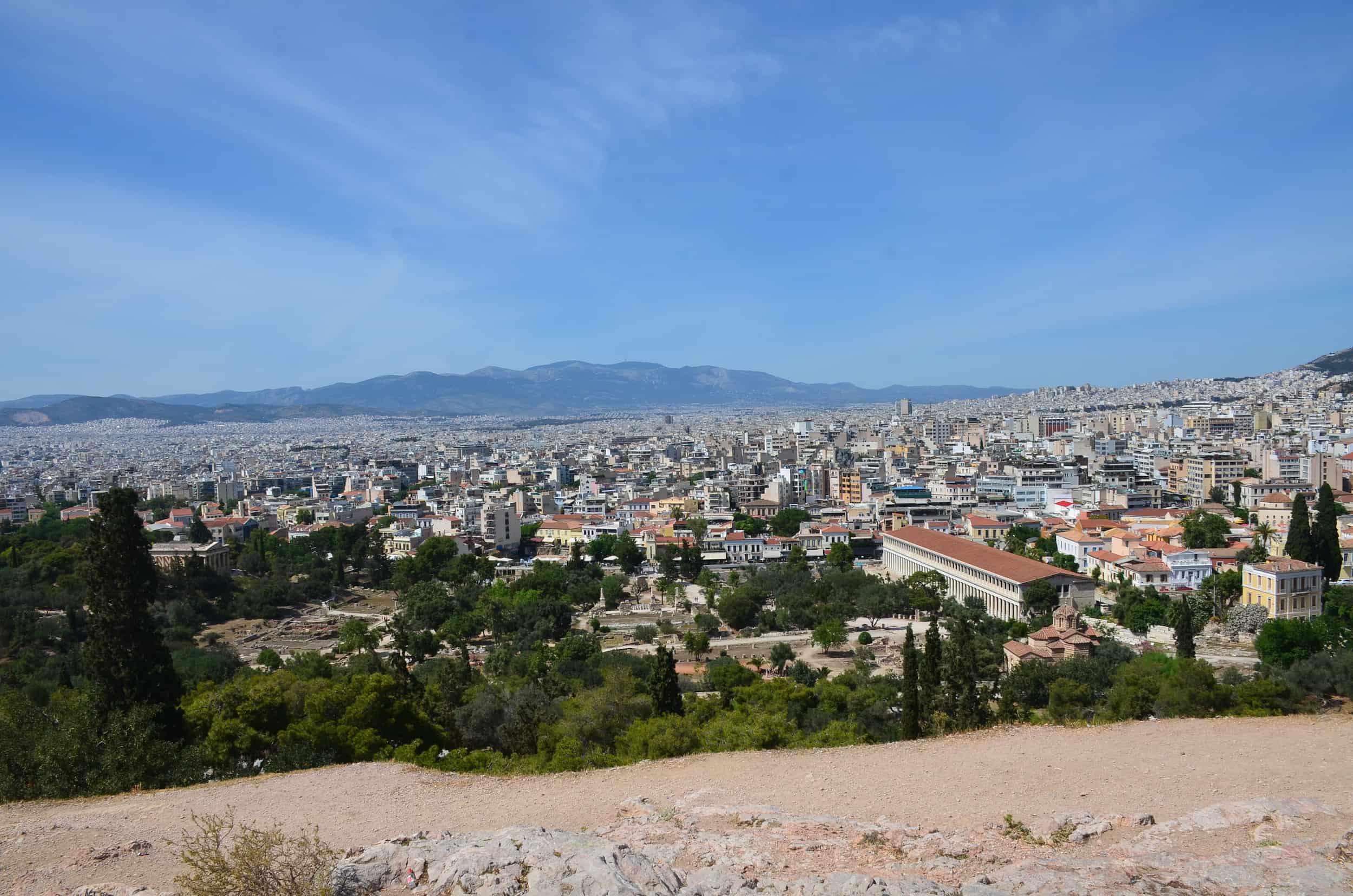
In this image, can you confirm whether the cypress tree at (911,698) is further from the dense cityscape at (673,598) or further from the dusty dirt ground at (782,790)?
the dusty dirt ground at (782,790)

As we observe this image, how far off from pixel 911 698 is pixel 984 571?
15.5 m

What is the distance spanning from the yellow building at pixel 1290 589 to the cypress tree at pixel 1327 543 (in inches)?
119

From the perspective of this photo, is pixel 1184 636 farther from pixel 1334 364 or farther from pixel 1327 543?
pixel 1334 364

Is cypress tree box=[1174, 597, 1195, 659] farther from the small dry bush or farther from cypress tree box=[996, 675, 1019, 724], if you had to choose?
the small dry bush

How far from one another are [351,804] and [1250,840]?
6.13 metres

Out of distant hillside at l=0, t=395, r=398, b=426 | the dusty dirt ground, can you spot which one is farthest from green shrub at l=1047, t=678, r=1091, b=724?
distant hillside at l=0, t=395, r=398, b=426

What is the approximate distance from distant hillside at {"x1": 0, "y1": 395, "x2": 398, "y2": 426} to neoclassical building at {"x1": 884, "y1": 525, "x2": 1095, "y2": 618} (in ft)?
536

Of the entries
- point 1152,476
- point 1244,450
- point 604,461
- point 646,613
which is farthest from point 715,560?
point 604,461

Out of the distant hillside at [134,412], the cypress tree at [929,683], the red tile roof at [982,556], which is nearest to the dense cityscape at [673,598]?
the cypress tree at [929,683]

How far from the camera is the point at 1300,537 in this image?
24.7 metres

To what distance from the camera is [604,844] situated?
5.46 meters

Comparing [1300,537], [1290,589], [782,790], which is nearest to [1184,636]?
[1290,589]

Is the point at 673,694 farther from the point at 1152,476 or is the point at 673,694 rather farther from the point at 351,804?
the point at 1152,476

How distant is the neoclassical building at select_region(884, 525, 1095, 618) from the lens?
24.3 meters
